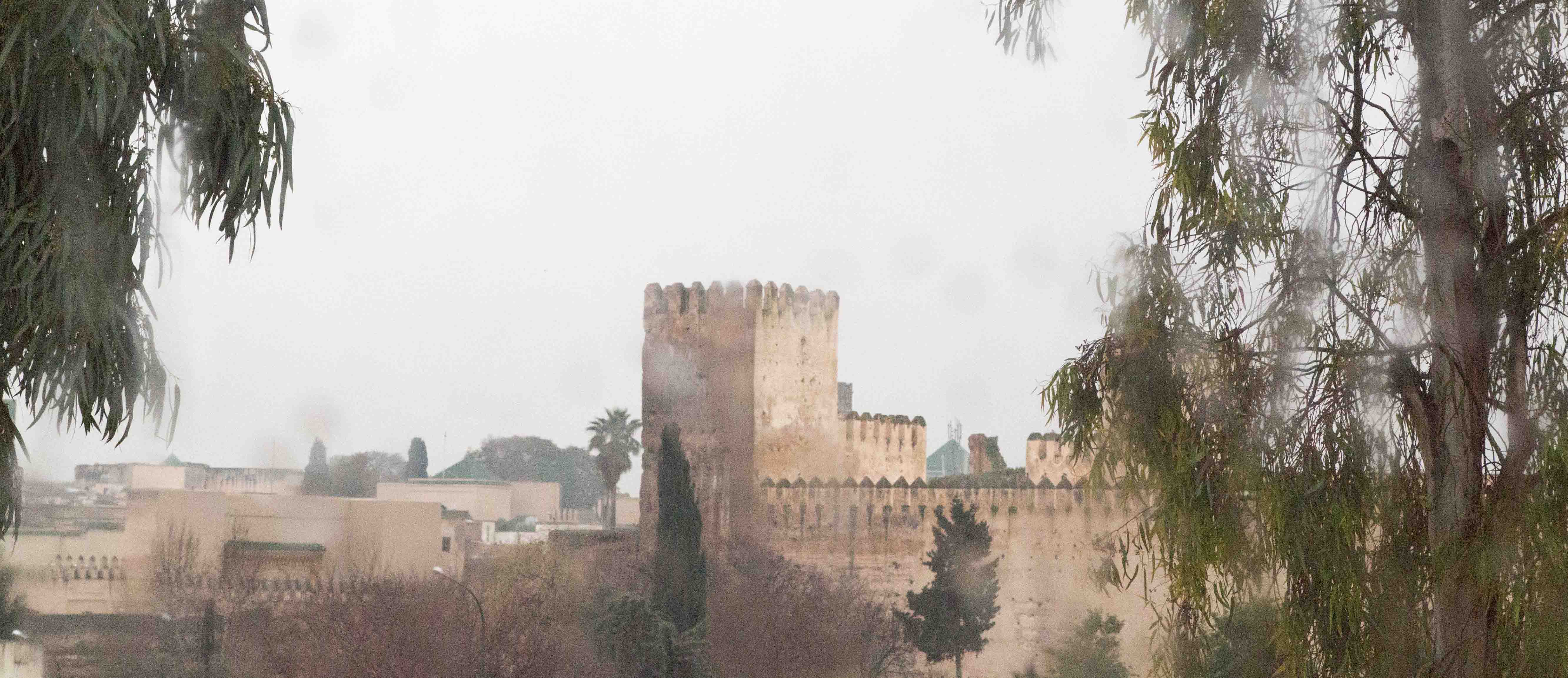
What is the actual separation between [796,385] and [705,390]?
5.51 ft

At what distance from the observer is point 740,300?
87.5 feet

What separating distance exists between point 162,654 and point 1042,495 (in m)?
13.4

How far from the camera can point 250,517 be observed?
24609 mm

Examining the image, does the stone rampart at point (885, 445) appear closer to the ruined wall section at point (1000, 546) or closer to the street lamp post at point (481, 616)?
the ruined wall section at point (1000, 546)

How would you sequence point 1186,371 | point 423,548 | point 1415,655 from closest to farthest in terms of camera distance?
point 1415,655
point 1186,371
point 423,548

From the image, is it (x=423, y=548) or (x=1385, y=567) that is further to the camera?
(x=423, y=548)

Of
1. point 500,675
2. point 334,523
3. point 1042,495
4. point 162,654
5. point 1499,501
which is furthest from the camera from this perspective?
point 334,523

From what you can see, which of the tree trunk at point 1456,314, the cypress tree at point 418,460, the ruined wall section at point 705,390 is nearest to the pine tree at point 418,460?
the cypress tree at point 418,460

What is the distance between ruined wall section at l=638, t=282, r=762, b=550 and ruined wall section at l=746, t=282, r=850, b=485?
19cm

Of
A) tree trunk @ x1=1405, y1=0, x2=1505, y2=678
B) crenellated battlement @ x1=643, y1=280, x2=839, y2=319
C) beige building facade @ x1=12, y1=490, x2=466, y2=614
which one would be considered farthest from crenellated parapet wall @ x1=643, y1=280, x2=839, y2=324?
tree trunk @ x1=1405, y1=0, x2=1505, y2=678

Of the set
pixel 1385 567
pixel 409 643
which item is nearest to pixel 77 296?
pixel 1385 567

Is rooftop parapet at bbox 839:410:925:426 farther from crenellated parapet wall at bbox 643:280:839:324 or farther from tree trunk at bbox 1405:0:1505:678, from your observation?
tree trunk at bbox 1405:0:1505:678

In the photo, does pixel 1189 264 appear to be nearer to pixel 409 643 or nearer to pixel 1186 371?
A: pixel 1186 371

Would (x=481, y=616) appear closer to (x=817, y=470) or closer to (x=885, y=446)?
(x=817, y=470)
